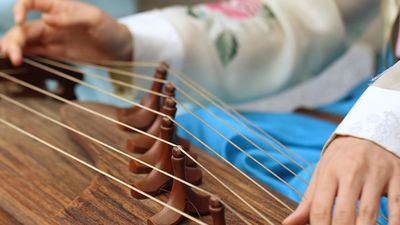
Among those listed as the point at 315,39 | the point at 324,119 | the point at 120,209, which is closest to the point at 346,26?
the point at 315,39

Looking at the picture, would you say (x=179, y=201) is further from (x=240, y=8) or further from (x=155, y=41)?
(x=240, y=8)

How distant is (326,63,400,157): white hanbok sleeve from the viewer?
0.58m

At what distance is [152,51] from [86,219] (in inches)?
→ 22.7

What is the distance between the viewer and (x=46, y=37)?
1100mm

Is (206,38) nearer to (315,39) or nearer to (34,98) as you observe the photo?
(315,39)

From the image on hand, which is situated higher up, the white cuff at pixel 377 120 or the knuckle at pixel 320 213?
the white cuff at pixel 377 120

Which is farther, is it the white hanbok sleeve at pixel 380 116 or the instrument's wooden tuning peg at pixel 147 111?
the instrument's wooden tuning peg at pixel 147 111

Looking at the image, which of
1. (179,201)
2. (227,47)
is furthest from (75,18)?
(179,201)

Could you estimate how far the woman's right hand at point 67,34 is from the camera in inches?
41.4

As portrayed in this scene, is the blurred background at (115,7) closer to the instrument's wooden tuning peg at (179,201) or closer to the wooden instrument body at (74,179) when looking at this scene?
the wooden instrument body at (74,179)

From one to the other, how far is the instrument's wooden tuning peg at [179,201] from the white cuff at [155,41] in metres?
0.55

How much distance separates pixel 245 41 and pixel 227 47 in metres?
0.04

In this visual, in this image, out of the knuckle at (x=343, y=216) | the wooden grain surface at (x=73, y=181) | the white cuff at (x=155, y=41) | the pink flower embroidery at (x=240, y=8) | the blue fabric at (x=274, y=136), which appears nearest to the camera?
the knuckle at (x=343, y=216)

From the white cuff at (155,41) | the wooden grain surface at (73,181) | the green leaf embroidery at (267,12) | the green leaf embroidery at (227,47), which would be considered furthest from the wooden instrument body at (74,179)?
the green leaf embroidery at (267,12)
